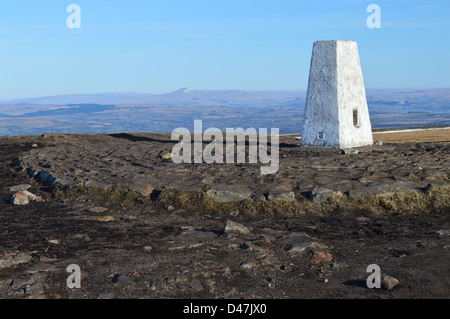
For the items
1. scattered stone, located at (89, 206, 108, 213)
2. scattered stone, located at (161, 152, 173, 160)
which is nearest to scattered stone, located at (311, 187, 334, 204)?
scattered stone, located at (89, 206, 108, 213)

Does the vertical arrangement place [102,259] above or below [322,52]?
below

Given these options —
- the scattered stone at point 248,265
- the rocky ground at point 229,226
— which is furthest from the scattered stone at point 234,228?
the scattered stone at point 248,265

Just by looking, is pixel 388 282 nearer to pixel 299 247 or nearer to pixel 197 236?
pixel 299 247

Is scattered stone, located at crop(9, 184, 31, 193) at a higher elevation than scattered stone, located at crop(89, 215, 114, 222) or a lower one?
higher

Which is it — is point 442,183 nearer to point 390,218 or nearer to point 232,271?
point 390,218

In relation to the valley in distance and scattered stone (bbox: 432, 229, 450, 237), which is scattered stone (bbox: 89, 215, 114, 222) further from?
scattered stone (bbox: 432, 229, 450, 237)

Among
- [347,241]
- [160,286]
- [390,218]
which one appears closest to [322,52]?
[390,218]

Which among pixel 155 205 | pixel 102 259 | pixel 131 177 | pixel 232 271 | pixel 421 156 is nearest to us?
pixel 232 271
